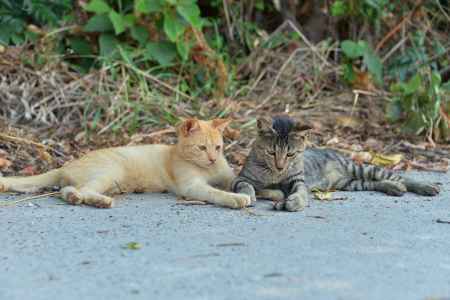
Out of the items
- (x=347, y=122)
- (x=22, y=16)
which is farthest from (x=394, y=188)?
(x=22, y=16)

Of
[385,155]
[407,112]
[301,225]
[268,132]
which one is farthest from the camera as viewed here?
[407,112]

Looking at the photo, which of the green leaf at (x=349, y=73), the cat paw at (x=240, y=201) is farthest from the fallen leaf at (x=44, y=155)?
the green leaf at (x=349, y=73)

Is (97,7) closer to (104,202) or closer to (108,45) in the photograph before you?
(108,45)

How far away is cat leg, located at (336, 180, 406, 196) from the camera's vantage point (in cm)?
581

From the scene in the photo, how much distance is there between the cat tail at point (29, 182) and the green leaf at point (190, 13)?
108 inches

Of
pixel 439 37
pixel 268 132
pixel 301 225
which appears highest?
pixel 439 37

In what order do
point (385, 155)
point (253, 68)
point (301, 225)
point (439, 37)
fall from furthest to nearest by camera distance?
point (439, 37)
point (253, 68)
point (385, 155)
point (301, 225)

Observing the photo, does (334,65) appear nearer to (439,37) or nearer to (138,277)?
(439,37)

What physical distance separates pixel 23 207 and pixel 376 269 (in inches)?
101

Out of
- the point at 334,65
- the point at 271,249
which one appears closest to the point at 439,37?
the point at 334,65

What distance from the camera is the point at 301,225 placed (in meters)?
4.66

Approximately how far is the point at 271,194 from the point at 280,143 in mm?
381

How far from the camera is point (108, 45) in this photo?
8.38 metres

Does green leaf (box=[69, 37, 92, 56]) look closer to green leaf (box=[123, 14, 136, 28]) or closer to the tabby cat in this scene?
green leaf (box=[123, 14, 136, 28])
